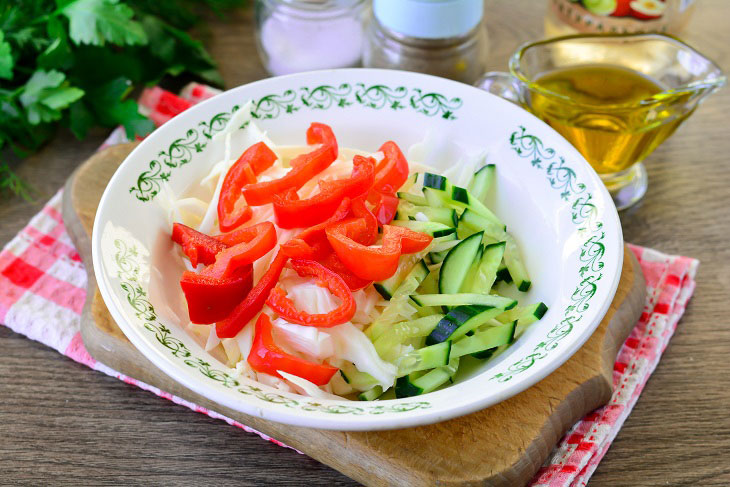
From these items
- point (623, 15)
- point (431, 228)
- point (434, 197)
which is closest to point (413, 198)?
point (434, 197)

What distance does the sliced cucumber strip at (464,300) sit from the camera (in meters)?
1.79

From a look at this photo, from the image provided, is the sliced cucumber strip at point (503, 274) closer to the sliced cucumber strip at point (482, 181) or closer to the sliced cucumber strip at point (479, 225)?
the sliced cucumber strip at point (479, 225)

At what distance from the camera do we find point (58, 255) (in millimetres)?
2377

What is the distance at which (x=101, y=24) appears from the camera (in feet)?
8.72

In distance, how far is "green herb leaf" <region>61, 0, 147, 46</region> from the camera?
265 cm

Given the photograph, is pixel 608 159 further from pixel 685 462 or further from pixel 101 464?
pixel 101 464

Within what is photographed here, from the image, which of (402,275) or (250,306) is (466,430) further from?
(250,306)

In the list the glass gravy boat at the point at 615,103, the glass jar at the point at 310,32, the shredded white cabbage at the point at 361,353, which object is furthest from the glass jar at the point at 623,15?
the shredded white cabbage at the point at 361,353

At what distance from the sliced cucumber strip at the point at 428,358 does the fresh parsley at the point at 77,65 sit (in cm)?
148

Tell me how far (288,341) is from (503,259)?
25.9 inches

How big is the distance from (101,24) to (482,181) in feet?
4.98

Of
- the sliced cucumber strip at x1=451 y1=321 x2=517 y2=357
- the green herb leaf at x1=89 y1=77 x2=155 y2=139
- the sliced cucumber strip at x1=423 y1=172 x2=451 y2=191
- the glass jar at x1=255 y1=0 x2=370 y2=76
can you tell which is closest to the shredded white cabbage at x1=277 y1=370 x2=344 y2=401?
the sliced cucumber strip at x1=451 y1=321 x2=517 y2=357

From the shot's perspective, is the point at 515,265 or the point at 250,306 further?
the point at 515,265

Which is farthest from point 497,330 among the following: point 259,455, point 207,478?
point 207,478
